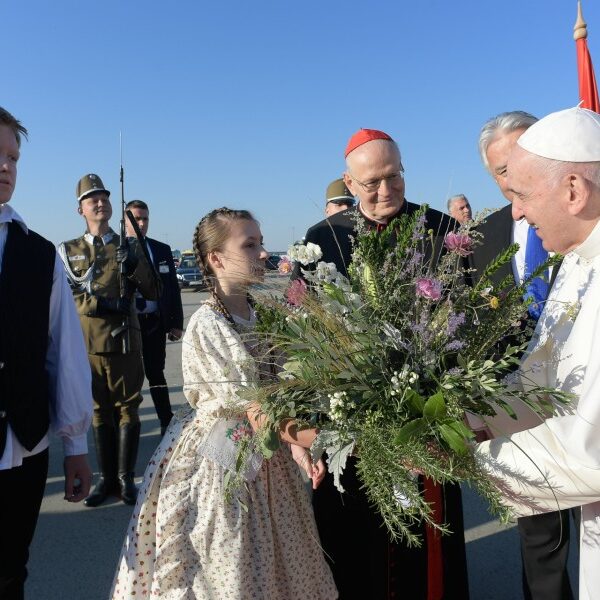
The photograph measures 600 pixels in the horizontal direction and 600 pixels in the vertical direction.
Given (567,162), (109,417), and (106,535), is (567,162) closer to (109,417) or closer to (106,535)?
(106,535)

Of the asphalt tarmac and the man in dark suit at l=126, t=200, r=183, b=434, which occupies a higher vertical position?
the man in dark suit at l=126, t=200, r=183, b=434

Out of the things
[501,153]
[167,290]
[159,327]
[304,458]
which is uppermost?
[501,153]

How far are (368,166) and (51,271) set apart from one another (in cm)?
130

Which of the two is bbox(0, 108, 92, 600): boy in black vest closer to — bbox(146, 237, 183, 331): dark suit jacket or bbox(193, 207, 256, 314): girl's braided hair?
bbox(193, 207, 256, 314): girl's braided hair

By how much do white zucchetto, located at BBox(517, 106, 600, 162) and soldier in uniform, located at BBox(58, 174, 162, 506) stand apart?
3.38 metres

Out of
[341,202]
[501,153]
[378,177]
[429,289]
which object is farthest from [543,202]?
[341,202]

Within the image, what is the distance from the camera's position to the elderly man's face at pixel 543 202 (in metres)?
1.45

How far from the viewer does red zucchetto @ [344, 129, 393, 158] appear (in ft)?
7.77

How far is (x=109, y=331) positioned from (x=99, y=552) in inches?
60.4

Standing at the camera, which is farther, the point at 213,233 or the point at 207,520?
the point at 213,233

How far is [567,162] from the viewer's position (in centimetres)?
145

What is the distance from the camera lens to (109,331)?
13.9 feet

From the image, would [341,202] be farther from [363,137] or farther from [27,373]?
[27,373]

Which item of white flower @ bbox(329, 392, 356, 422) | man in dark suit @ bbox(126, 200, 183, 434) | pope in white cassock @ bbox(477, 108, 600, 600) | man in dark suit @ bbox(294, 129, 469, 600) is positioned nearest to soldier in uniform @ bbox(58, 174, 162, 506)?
man in dark suit @ bbox(126, 200, 183, 434)
